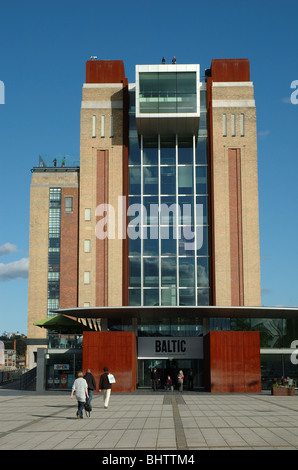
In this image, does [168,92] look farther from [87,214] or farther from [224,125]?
[87,214]

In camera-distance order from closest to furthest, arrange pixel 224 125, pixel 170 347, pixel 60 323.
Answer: pixel 60 323
pixel 170 347
pixel 224 125

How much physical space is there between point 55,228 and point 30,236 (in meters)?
3.33

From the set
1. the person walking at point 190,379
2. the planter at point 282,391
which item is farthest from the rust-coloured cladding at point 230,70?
the planter at point 282,391

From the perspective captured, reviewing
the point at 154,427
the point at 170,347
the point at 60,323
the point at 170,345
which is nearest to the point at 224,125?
the point at 170,345

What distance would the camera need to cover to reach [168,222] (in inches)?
2083

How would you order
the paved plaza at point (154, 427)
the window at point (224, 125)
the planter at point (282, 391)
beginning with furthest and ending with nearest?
the window at point (224, 125), the planter at point (282, 391), the paved plaza at point (154, 427)

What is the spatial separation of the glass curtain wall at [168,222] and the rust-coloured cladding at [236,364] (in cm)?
1309

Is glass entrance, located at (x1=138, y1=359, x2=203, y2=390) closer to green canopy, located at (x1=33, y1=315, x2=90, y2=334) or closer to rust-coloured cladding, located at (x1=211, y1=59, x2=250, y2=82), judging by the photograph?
green canopy, located at (x1=33, y1=315, x2=90, y2=334)

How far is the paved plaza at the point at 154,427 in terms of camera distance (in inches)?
609

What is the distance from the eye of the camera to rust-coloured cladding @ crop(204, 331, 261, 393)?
38969 mm

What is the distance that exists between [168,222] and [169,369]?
13.5 meters

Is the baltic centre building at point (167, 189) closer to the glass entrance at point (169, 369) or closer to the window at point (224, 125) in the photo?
the window at point (224, 125)
